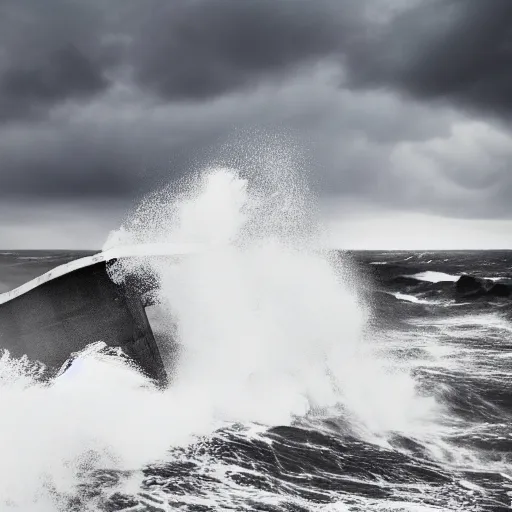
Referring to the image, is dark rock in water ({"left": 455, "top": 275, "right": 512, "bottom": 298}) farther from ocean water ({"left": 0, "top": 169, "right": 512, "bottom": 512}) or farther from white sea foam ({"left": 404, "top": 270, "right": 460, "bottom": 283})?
ocean water ({"left": 0, "top": 169, "right": 512, "bottom": 512})

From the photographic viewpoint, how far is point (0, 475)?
196 inches

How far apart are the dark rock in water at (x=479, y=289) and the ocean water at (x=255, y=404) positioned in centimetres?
1792

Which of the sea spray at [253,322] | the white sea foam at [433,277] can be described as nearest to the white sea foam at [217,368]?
the sea spray at [253,322]

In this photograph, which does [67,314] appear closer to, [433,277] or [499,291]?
[499,291]

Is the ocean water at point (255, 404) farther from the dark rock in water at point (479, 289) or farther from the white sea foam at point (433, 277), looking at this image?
the white sea foam at point (433, 277)

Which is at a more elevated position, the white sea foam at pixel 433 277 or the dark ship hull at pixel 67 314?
the dark ship hull at pixel 67 314

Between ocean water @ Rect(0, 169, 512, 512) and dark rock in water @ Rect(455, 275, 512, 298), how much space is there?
706 inches

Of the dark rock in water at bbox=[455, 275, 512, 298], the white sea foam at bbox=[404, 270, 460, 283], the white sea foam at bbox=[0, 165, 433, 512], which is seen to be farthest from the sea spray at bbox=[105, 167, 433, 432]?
the white sea foam at bbox=[404, 270, 460, 283]

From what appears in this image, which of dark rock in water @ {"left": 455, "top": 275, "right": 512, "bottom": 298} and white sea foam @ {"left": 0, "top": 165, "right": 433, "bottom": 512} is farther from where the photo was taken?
dark rock in water @ {"left": 455, "top": 275, "right": 512, "bottom": 298}

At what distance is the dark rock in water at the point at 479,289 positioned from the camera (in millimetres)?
29453

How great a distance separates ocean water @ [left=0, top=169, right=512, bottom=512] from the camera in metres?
5.21

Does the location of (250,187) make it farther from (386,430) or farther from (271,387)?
(386,430)

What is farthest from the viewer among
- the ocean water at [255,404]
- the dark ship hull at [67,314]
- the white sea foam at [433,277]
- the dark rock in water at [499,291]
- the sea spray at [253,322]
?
the white sea foam at [433,277]

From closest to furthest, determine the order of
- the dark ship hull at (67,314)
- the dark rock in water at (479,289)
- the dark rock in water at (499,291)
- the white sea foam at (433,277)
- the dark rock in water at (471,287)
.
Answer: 1. the dark ship hull at (67,314)
2. the dark rock in water at (499,291)
3. the dark rock in water at (479,289)
4. the dark rock in water at (471,287)
5. the white sea foam at (433,277)
